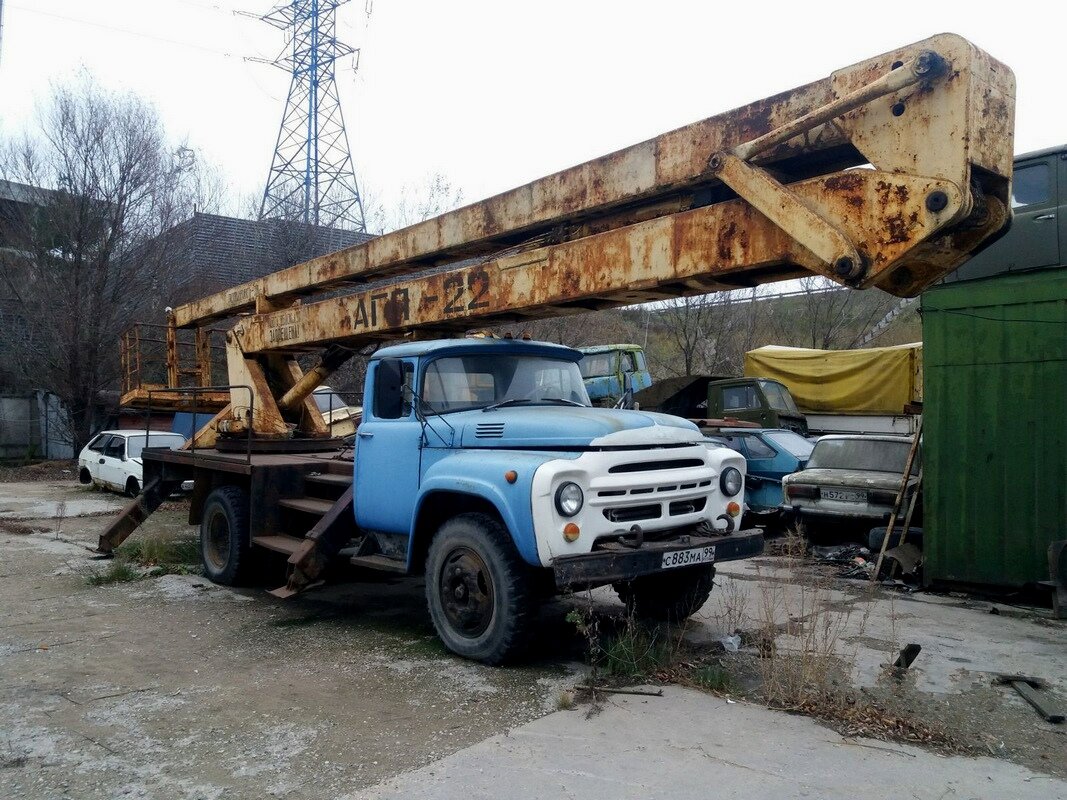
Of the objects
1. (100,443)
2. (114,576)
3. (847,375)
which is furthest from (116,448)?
(847,375)

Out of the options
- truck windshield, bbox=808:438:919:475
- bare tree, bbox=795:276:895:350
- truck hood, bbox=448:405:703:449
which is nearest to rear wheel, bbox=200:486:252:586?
truck hood, bbox=448:405:703:449

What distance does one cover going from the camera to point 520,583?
16.5 ft

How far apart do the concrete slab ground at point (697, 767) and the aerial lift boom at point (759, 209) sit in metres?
2.32

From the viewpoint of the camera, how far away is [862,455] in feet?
32.4

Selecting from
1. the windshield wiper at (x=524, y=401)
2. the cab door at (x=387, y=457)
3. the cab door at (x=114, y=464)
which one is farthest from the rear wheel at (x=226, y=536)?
the cab door at (x=114, y=464)

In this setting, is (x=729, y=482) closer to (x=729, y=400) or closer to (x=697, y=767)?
(x=697, y=767)

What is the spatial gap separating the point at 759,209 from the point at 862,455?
6582 millimetres

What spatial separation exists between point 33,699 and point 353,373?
58.8ft

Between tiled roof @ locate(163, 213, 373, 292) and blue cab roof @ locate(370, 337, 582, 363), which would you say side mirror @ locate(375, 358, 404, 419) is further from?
tiled roof @ locate(163, 213, 373, 292)

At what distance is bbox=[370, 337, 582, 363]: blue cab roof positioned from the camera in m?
6.21

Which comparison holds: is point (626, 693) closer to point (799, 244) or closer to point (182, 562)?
point (799, 244)

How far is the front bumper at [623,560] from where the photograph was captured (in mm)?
4723

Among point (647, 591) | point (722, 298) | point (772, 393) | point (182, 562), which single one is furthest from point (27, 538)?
point (722, 298)

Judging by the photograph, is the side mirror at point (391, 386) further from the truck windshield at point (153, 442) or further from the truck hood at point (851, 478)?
the truck windshield at point (153, 442)
